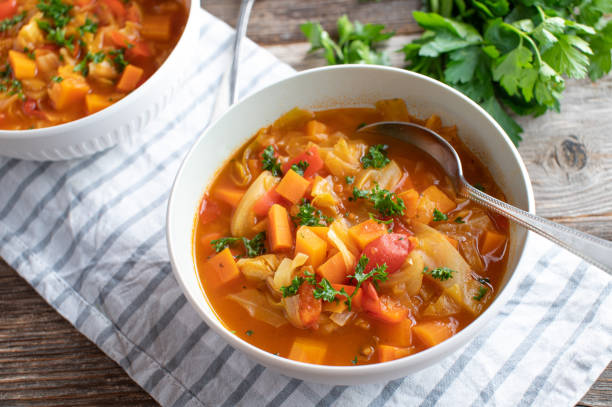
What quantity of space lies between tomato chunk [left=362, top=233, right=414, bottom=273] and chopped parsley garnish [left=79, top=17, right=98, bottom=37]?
7.34ft

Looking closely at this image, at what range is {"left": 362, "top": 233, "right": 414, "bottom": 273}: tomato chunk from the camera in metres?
2.44

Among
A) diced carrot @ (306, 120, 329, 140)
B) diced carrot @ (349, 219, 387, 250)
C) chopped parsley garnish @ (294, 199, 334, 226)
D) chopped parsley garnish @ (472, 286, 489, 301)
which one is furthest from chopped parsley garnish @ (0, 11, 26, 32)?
chopped parsley garnish @ (472, 286, 489, 301)

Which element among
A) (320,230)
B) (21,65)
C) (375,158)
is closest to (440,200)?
(375,158)

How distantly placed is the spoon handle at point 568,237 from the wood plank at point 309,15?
6.21ft

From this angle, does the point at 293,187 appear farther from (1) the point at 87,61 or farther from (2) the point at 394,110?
(1) the point at 87,61

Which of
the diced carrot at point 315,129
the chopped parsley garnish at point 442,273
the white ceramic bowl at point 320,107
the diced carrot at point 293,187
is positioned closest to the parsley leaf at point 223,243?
the white ceramic bowl at point 320,107

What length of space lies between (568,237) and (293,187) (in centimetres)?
122

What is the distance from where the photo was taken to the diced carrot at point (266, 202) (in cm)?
272

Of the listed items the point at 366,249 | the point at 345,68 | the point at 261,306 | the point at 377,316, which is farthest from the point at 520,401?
the point at 345,68

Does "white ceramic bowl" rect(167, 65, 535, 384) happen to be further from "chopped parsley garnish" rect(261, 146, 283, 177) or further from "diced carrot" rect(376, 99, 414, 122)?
"chopped parsley garnish" rect(261, 146, 283, 177)

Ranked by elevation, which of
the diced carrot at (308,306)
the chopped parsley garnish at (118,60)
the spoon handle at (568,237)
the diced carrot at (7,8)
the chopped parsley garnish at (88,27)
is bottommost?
the diced carrot at (308,306)

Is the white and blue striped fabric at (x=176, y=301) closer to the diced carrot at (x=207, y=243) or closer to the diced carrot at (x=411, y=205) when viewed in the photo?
the diced carrot at (x=207, y=243)

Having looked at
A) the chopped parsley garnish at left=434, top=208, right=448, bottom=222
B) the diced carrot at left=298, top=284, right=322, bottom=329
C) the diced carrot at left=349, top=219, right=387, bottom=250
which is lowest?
the diced carrot at left=298, top=284, right=322, bottom=329

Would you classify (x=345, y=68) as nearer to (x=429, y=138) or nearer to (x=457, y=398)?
(x=429, y=138)
